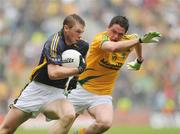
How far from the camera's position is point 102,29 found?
22.5 m

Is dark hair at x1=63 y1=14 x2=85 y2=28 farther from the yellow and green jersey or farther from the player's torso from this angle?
the yellow and green jersey

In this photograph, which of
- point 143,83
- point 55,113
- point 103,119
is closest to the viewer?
point 55,113

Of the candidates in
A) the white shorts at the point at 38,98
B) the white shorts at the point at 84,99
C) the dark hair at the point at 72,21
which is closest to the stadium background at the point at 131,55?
the white shorts at the point at 84,99

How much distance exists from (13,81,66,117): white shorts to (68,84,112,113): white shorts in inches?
50.1

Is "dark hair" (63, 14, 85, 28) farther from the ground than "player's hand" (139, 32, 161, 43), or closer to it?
farther from the ground

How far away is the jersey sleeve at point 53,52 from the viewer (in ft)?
29.9

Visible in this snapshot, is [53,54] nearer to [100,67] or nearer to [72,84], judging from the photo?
[72,84]

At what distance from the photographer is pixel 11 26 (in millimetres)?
22344

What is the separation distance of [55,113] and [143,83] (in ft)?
41.6

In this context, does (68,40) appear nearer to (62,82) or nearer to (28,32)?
(62,82)

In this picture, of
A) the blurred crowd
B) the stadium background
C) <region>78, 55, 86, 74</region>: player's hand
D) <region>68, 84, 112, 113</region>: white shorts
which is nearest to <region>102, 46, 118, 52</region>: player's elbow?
<region>78, 55, 86, 74</region>: player's hand

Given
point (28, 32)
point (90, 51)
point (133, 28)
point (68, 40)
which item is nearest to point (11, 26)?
point (28, 32)

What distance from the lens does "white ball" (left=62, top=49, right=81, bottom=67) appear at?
29.6ft

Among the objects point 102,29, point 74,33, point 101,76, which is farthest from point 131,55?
point 74,33
